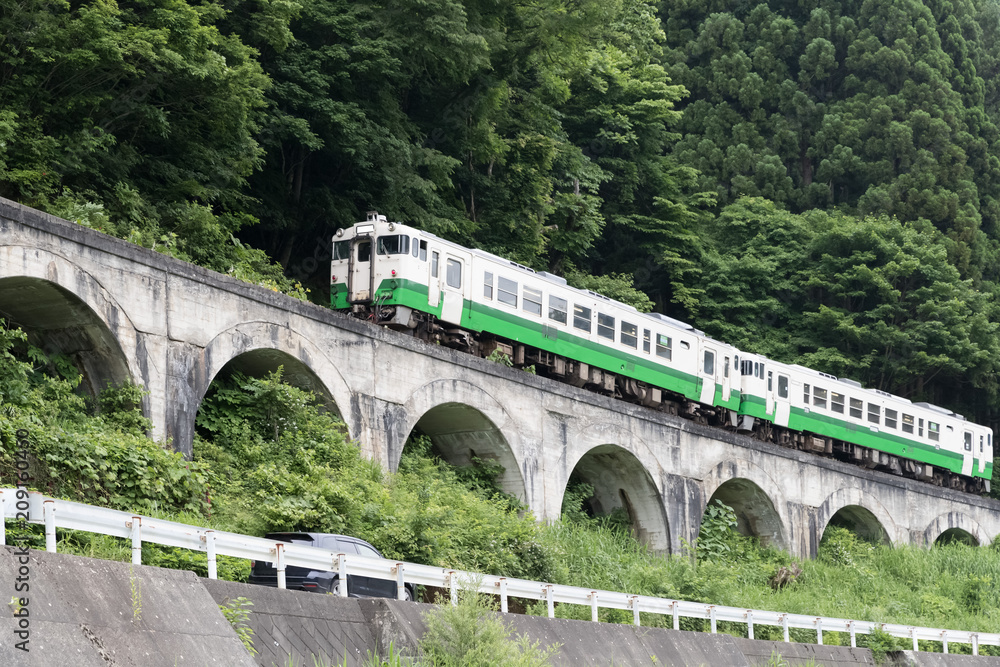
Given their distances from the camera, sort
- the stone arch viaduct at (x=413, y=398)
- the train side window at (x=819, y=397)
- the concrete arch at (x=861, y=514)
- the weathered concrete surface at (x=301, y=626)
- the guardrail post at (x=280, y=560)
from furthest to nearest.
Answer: the train side window at (x=819, y=397) → the concrete arch at (x=861, y=514) → the stone arch viaduct at (x=413, y=398) → the guardrail post at (x=280, y=560) → the weathered concrete surface at (x=301, y=626)

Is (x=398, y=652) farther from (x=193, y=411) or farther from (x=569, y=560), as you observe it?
(x=569, y=560)

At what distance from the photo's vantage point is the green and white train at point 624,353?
2759 centimetres

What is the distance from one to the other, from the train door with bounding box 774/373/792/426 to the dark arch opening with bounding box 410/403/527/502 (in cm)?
1419

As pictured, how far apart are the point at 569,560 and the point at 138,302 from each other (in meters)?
10.2

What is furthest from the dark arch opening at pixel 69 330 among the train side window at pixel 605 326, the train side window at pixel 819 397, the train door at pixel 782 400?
the train side window at pixel 819 397

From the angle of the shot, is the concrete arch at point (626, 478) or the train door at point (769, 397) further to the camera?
the train door at point (769, 397)

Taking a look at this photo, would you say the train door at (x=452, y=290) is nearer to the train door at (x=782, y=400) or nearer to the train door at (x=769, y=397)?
the train door at (x=769, y=397)

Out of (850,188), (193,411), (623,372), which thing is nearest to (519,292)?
(623,372)

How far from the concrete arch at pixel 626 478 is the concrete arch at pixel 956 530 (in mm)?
14247

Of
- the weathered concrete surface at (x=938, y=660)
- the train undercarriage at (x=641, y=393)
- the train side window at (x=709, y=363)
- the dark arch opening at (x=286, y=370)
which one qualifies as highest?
the train side window at (x=709, y=363)

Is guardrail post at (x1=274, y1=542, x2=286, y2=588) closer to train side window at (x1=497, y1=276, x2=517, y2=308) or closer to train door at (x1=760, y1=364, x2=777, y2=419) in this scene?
train side window at (x1=497, y1=276, x2=517, y2=308)

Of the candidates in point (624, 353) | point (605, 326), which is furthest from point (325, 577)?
point (624, 353)

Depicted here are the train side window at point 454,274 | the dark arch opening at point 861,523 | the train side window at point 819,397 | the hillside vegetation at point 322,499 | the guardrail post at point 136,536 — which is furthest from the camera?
the train side window at point 819,397

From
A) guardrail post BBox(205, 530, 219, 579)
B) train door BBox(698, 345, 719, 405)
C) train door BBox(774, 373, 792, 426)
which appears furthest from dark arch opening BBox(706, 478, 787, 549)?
guardrail post BBox(205, 530, 219, 579)
